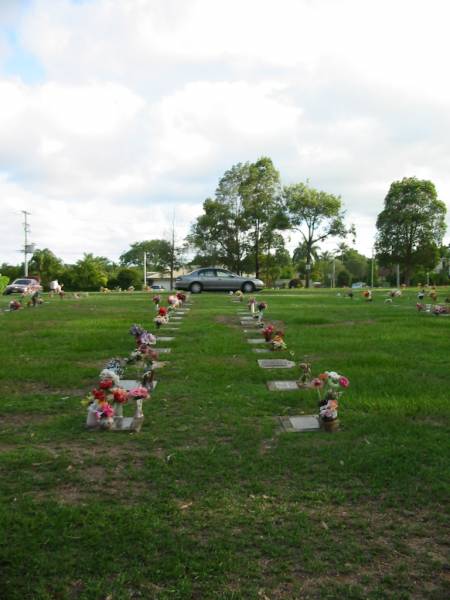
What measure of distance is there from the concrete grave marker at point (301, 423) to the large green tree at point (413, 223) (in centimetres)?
3553

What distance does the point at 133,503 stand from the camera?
2.71 m

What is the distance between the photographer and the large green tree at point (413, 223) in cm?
3638

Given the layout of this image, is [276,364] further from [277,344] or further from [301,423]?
[301,423]

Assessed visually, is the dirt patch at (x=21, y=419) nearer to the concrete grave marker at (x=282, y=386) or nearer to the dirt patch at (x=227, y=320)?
the concrete grave marker at (x=282, y=386)

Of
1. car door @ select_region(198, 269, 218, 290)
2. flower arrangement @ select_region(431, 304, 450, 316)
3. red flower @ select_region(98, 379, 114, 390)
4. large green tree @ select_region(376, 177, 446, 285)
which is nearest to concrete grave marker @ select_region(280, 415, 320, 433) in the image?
red flower @ select_region(98, 379, 114, 390)

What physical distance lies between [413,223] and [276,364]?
33689 millimetres

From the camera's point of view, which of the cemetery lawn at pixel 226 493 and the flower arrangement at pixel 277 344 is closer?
the cemetery lawn at pixel 226 493

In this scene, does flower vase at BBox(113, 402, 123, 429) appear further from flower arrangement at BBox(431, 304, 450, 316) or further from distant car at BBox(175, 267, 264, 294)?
distant car at BBox(175, 267, 264, 294)

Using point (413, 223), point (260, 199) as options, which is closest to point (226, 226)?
point (260, 199)

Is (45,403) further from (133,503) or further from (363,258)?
(363,258)

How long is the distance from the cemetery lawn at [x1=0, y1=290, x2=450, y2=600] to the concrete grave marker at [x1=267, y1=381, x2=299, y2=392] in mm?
136

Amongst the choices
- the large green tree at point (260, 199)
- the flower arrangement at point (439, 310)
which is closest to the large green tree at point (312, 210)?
the large green tree at point (260, 199)

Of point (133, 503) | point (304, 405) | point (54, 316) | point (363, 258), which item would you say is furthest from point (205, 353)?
point (363, 258)

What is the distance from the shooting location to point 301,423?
159 inches
